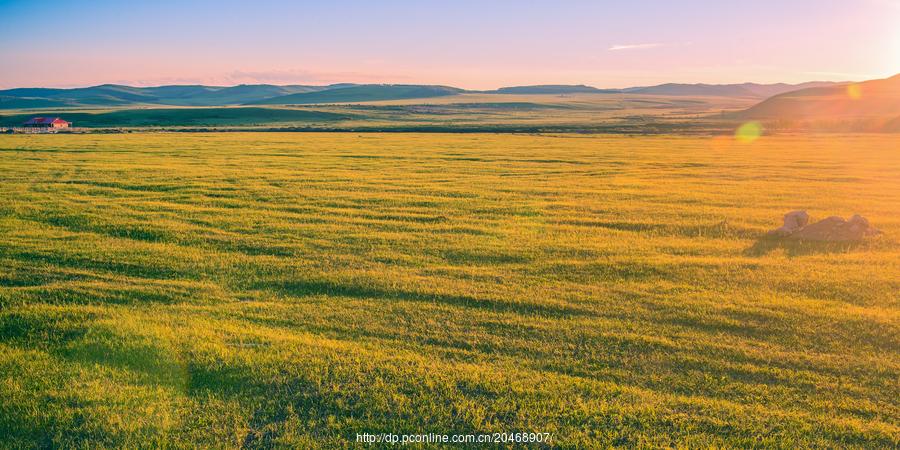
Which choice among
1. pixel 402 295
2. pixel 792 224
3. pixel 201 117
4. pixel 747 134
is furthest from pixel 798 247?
pixel 201 117

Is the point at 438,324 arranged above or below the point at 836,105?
below

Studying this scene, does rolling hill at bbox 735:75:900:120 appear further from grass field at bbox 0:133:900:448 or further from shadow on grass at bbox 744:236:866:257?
grass field at bbox 0:133:900:448

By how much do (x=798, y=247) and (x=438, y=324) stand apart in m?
11.8


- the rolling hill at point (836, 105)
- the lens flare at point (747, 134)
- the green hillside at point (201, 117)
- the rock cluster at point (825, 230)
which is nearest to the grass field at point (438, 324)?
the rock cluster at point (825, 230)

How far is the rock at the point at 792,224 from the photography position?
17.2 metres

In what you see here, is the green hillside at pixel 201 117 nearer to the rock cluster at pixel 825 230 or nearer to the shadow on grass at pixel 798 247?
the rock cluster at pixel 825 230

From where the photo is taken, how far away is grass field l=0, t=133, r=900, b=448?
7219 mm

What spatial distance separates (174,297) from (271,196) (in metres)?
13.4

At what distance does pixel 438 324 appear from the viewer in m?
10.2

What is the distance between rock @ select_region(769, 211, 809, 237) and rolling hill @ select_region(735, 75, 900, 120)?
132m

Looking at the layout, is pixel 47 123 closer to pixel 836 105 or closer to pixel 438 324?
pixel 438 324

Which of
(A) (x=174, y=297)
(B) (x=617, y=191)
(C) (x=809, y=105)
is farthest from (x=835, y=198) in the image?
(C) (x=809, y=105)

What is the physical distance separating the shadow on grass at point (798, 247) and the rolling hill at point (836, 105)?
133 m

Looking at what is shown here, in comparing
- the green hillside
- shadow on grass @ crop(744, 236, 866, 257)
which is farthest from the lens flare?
the green hillside
